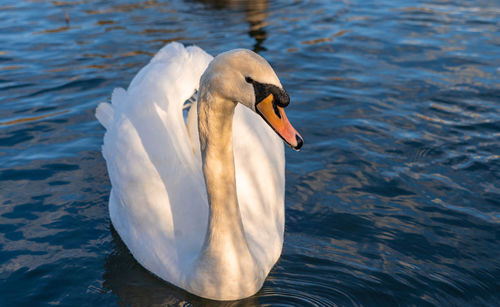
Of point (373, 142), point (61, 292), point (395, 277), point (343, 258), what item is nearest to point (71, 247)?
point (61, 292)

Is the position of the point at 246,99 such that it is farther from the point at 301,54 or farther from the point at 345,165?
the point at 301,54

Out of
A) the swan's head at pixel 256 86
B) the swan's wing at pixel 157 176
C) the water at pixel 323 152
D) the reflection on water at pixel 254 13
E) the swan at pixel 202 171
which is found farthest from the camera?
the reflection on water at pixel 254 13

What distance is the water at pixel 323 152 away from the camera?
488 centimetres

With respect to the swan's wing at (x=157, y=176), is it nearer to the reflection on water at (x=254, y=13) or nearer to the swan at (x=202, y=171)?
the swan at (x=202, y=171)

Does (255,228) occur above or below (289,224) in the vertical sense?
above

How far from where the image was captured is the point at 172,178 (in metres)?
4.89

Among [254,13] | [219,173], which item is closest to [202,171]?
[219,173]

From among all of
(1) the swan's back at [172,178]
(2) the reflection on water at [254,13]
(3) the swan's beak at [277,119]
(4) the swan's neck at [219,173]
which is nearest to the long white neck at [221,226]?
(4) the swan's neck at [219,173]

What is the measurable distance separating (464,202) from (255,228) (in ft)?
7.01

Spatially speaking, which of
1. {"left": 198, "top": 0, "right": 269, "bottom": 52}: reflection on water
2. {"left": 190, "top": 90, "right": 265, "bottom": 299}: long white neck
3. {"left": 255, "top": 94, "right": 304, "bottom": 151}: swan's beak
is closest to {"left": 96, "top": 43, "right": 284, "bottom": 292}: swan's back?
{"left": 190, "top": 90, "right": 265, "bottom": 299}: long white neck

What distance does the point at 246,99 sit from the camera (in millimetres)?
3711

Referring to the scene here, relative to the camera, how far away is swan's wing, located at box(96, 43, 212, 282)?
4715 mm

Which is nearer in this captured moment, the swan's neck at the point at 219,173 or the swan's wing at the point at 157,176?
the swan's neck at the point at 219,173

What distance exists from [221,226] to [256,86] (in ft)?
3.70
